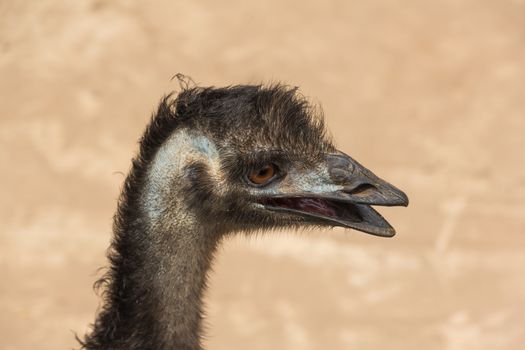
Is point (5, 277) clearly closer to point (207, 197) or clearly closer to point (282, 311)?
point (282, 311)

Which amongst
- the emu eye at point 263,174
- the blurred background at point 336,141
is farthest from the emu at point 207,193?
the blurred background at point 336,141

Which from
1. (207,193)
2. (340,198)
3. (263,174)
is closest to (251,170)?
(263,174)

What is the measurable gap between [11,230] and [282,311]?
1.58 meters

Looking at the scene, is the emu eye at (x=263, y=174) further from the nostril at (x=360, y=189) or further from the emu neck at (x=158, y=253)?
the nostril at (x=360, y=189)

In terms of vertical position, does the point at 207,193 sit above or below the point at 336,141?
below

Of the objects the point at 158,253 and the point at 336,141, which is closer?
the point at 158,253

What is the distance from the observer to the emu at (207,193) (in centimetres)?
329

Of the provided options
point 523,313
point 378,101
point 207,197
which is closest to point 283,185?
point 207,197

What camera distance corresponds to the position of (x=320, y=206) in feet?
11.0

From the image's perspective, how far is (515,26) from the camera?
25.5ft

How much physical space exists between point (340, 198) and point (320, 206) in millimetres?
91

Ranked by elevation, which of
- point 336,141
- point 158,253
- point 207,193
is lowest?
point 158,253

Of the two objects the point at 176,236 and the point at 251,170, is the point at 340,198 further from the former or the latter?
the point at 176,236

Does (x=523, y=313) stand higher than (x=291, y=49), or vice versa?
(x=291, y=49)
